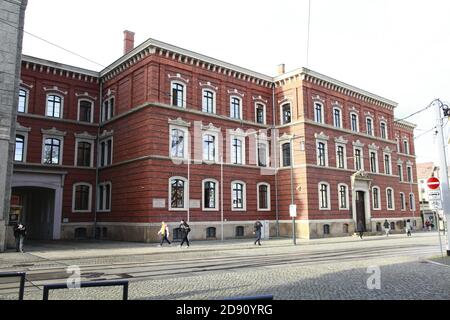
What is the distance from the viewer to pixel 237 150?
112 feet

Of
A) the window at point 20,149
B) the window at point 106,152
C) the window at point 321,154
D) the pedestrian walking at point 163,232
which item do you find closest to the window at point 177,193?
the pedestrian walking at point 163,232

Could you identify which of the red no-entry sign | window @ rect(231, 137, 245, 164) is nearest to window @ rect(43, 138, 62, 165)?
window @ rect(231, 137, 245, 164)

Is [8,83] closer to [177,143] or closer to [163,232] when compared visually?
[177,143]

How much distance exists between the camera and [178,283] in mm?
10984

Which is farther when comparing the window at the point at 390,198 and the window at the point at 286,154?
the window at the point at 390,198

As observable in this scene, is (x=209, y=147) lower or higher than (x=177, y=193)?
higher

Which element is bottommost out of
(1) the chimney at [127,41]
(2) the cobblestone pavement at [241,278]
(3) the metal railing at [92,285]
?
(2) the cobblestone pavement at [241,278]

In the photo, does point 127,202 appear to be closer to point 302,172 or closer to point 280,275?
point 302,172

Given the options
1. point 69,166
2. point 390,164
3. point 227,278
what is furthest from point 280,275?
point 390,164

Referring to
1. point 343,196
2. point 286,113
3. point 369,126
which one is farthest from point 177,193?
point 369,126

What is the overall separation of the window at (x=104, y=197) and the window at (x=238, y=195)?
33.7 feet

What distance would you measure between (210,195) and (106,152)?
33.6ft

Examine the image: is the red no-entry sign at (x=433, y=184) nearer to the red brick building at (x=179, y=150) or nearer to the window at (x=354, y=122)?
the red brick building at (x=179, y=150)

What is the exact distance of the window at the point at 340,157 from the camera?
38719mm
